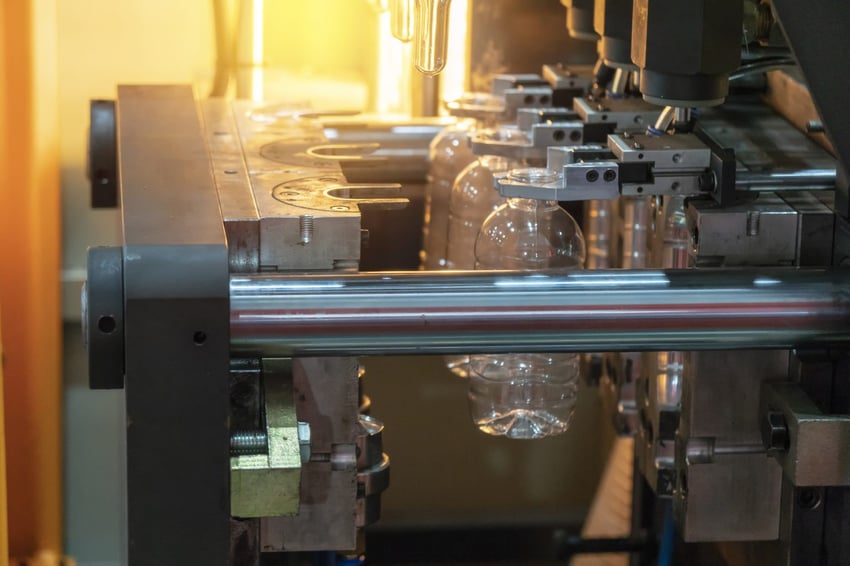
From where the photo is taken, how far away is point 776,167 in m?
0.98

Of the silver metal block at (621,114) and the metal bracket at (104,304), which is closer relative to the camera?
the metal bracket at (104,304)

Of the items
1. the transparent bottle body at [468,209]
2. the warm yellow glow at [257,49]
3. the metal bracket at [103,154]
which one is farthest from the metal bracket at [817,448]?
the warm yellow glow at [257,49]

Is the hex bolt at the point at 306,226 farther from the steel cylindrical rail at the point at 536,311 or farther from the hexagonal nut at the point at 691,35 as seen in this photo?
the hexagonal nut at the point at 691,35

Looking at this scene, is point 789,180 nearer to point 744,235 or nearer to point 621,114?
point 744,235

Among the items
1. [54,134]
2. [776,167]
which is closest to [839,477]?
[776,167]

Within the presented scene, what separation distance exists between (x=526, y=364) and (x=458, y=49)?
47 centimetres

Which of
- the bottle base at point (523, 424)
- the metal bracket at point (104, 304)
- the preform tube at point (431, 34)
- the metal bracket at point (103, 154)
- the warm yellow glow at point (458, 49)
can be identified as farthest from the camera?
the warm yellow glow at point (458, 49)

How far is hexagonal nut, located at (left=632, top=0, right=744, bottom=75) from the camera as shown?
34.2 inches

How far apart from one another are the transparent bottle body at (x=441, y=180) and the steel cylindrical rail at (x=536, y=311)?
518 mm

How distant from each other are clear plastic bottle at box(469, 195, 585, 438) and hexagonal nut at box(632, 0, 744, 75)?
295 millimetres

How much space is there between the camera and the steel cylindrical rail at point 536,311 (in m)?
0.80

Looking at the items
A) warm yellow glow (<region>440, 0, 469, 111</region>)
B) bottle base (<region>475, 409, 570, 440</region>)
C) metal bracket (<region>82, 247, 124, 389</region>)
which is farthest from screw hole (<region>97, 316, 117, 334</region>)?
warm yellow glow (<region>440, 0, 469, 111</region>)

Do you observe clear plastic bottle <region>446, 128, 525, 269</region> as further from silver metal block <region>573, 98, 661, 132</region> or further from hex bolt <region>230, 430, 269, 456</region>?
hex bolt <region>230, 430, 269, 456</region>

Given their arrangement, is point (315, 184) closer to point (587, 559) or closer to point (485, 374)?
point (485, 374)
